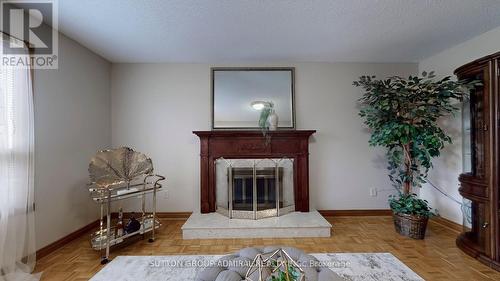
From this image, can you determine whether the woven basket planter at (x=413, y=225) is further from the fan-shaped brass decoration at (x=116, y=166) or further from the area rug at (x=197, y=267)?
the fan-shaped brass decoration at (x=116, y=166)

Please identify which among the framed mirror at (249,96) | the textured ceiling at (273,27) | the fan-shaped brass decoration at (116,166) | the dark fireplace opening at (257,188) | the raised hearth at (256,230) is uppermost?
the textured ceiling at (273,27)

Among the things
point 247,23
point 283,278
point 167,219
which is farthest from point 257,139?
point 283,278

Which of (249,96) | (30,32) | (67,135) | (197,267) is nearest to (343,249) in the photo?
(197,267)

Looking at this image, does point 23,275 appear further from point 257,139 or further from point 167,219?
point 257,139

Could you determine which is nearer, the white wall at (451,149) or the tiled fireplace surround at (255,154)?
the white wall at (451,149)

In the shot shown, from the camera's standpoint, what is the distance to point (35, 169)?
8.07 ft

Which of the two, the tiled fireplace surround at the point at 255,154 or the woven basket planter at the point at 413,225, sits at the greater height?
the tiled fireplace surround at the point at 255,154

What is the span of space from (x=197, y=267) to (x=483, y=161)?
303 cm

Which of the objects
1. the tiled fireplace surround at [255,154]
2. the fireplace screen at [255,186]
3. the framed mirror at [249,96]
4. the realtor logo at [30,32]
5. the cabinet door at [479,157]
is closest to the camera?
the realtor logo at [30,32]

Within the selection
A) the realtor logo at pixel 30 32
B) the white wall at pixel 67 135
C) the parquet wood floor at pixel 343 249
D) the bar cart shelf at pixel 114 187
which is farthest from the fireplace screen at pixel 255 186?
the realtor logo at pixel 30 32

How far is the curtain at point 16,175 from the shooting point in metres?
2.03

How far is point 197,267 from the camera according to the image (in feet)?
7.56

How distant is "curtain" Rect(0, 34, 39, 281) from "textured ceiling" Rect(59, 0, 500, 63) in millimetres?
854

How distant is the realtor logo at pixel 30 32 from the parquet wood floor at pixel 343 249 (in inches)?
78.1
